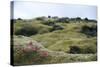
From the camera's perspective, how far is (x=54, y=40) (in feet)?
8.94


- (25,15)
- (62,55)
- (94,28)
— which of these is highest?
(25,15)

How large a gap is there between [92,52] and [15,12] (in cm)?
136

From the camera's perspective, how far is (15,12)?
2512 mm

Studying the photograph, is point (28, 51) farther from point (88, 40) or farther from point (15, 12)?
point (88, 40)

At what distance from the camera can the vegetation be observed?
2.56 m

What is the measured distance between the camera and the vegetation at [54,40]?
2.56m

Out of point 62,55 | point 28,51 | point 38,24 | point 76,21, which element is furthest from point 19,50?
point 76,21

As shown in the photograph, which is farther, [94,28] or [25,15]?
[94,28]

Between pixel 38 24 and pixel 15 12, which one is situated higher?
pixel 15 12

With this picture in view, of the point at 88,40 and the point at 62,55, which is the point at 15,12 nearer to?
the point at 62,55

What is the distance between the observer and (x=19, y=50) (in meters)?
2.54

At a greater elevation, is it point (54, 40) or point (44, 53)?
point (54, 40)
